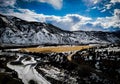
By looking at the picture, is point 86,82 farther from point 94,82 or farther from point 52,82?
point 52,82

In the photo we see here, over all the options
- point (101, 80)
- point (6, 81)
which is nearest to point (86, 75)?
point (101, 80)

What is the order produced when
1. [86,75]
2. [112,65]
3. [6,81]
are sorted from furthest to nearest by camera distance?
[112,65], [86,75], [6,81]

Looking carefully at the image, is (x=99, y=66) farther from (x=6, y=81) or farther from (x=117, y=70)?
(x=6, y=81)

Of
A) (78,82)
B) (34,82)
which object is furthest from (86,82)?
(34,82)

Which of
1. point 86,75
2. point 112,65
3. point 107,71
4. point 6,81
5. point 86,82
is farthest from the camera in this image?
point 112,65

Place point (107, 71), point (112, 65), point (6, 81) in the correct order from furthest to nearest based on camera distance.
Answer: point (112, 65)
point (107, 71)
point (6, 81)

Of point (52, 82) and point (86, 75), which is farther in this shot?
point (86, 75)

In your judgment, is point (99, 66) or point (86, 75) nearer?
point (86, 75)

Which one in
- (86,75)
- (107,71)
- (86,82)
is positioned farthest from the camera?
(107,71)
